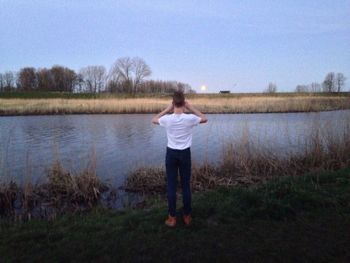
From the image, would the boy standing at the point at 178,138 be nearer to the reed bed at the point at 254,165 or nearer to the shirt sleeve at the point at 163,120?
the shirt sleeve at the point at 163,120

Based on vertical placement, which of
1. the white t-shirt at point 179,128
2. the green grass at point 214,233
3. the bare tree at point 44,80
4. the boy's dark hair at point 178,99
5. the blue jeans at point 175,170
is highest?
the bare tree at point 44,80

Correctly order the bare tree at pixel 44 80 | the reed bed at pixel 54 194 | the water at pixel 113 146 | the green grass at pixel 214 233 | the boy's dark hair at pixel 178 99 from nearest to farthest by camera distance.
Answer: the green grass at pixel 214 233 → the boy's dark hair at pixel 178 99 → the reed bed at pixel 54 194 → the water at pixel 113 146 → the bare tree at pixel 44 80

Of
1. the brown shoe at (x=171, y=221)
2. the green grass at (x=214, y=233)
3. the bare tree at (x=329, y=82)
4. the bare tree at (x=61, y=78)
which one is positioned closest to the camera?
the green grass at (x=214, y=233)

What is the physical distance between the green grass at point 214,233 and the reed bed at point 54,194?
1.16 meters

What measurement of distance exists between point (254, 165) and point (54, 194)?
16.2 feet

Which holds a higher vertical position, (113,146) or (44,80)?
(44,80)

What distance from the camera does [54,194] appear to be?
24.0 feet

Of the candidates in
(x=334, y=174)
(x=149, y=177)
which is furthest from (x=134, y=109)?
(x=334, y=174)

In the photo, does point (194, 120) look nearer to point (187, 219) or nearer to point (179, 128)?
point (179, 128)

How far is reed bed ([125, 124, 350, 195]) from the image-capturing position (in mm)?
7895

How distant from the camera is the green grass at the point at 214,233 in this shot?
12.1 ft

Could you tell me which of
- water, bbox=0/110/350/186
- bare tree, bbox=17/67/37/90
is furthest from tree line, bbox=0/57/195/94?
water, bbox=0/110/350/186

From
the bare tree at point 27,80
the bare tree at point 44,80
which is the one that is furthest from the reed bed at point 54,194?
the bare tree at point 27,80

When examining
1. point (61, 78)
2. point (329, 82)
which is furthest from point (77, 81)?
point (329, 82)
